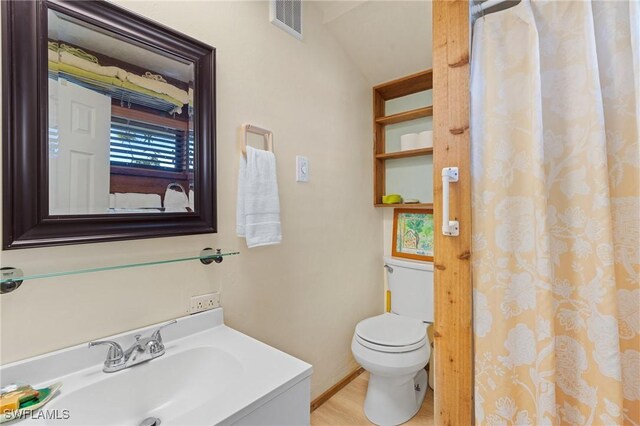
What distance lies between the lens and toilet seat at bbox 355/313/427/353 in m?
1.53

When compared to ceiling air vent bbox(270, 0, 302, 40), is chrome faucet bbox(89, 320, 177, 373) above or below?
below

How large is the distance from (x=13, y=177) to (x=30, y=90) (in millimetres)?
243

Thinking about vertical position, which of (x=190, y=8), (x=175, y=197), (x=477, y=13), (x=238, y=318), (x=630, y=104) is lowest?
(x=238, y=318)

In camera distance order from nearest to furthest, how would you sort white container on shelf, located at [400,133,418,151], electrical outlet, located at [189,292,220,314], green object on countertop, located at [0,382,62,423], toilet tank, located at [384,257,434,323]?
green object on countertop, located at [0,382,62,423] → electrical outlet, located at [189,292,220,314] → toilet tank, located at [384,257,434,323] → white container on shelf, located at [400,133,418,151]

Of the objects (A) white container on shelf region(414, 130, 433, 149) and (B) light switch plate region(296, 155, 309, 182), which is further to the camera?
(A) white container on shelf region(414, 130, 433, 149)

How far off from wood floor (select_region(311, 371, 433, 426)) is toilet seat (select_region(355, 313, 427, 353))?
0.43 metres

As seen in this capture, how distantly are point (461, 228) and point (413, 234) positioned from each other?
125cm

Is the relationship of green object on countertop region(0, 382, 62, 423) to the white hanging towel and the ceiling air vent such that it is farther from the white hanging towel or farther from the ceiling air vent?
the ceiling air vent

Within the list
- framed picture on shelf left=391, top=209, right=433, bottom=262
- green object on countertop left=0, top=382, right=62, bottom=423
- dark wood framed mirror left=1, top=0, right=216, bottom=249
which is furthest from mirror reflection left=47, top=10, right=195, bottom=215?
framed picture on shelf left=391, top=209, right=433, bottom=262

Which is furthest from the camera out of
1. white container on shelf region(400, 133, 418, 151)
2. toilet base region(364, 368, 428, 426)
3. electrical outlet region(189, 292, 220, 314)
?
white container on shelf region(400, 133, 418, 151)

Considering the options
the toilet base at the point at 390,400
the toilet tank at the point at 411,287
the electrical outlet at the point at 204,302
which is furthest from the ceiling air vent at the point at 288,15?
the toilet base at the point at 390,400

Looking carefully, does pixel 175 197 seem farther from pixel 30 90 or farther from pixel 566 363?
pixel 566 363

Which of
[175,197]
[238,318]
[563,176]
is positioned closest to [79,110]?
[175,197]

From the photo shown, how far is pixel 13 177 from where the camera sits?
78 centimetres
